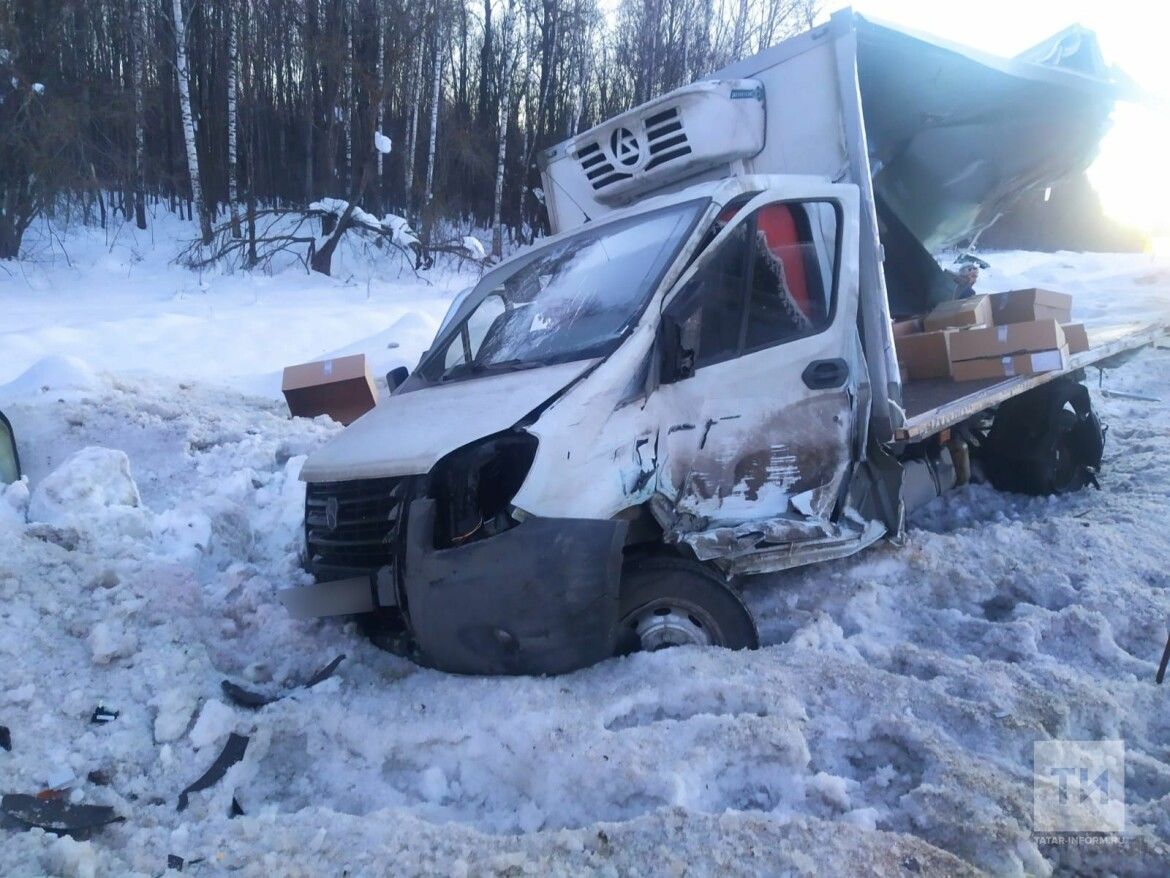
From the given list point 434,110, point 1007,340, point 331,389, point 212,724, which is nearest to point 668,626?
point 212,724

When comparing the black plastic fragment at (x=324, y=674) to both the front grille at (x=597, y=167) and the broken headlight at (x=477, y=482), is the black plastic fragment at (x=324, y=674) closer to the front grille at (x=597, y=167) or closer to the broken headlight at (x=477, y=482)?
the broken headlight at (x=477, y=482)

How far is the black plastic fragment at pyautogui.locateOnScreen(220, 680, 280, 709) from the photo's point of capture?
320 cm

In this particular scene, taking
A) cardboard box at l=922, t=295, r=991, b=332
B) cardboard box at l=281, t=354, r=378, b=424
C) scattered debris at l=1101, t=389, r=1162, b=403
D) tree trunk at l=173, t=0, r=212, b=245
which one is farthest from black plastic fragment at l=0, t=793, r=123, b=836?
tree trunk at l=173, t=0, r=212, b=245

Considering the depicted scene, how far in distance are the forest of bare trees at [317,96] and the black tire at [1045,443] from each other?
10406 millimetres

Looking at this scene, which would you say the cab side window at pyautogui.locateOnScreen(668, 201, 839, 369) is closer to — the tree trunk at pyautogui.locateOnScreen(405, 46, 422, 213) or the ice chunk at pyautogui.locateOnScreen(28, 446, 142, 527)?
the ice chunk at pyautogui.locateOnScreen(28, 446, 142, 527)

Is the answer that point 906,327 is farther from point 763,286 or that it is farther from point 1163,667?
point 1163,667

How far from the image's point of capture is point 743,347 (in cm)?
387

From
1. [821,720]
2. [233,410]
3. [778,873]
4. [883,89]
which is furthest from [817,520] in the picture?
[233,410]

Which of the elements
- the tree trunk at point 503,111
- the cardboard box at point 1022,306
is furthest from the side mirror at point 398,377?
the tree trunk at point 503,111

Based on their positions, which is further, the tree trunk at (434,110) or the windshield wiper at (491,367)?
the tree trunk at (434,110)

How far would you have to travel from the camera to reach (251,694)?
325 centimetres

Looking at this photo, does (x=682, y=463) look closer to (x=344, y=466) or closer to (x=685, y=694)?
(x=685, y=694)

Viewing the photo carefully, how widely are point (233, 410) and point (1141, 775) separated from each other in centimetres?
726

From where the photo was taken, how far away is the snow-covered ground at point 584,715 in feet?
7.75
